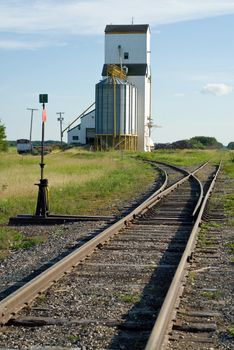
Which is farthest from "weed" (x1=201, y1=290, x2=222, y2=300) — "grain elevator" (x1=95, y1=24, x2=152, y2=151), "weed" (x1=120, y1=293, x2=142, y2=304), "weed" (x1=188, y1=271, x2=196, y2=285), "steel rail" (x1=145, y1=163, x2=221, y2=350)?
"grain elevator" (x1=95, y1=24, x2=152, y2=151)

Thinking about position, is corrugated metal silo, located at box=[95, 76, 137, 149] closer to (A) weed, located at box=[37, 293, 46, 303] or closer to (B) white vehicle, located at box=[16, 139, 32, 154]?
(B) white vehicle, located at box=[16, 139, 32, 154]

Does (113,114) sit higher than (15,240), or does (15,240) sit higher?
(113,114)

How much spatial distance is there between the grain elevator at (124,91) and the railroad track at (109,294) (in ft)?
236

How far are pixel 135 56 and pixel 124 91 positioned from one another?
310 inches

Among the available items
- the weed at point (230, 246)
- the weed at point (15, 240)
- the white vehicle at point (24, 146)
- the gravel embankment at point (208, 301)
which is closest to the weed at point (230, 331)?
the gravel embankment at point (208, 301)

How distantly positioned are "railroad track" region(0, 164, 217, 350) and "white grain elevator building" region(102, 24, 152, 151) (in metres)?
79.7

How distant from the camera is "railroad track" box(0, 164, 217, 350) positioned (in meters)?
6.20

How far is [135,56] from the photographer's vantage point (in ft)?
301

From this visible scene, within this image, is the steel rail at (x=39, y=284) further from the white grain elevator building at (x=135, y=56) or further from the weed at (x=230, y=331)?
the white grain elevator building at (x=135, y=56)

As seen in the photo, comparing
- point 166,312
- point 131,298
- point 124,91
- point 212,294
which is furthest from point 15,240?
point 124,91

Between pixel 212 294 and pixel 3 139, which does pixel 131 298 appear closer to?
pixel 212 294

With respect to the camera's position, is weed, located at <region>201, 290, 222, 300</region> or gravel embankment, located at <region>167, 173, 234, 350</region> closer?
gravel embankment, located at <region>167, 173, 234, 350</region>

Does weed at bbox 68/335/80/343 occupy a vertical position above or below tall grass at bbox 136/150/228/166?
below

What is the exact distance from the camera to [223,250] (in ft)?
36.9
